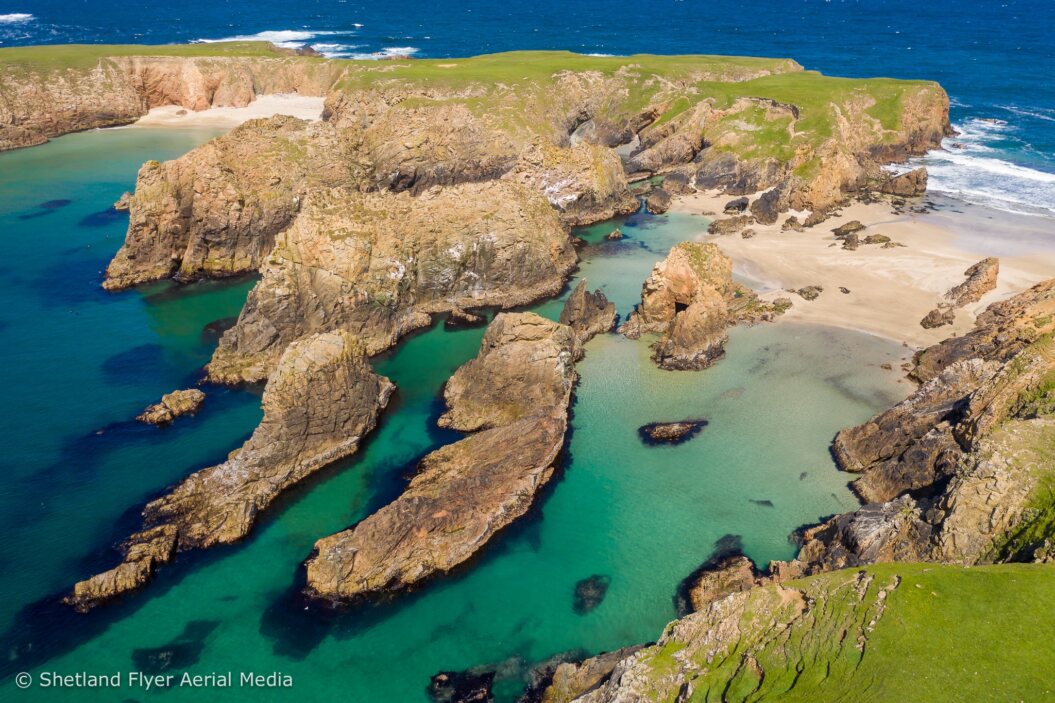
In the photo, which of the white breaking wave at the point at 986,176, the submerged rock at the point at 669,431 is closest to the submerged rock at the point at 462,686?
the submerged rock at the point at 669,431

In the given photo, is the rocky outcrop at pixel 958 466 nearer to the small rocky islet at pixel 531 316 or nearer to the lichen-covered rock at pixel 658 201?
the small rocky islet at pixel 531 316

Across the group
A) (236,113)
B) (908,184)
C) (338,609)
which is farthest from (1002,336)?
(236,113)

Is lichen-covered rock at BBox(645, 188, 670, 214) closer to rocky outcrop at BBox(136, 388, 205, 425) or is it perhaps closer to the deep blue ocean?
the deep blue ocean

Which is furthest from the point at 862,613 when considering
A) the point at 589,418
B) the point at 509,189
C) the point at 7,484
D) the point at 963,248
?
the point at 963,248

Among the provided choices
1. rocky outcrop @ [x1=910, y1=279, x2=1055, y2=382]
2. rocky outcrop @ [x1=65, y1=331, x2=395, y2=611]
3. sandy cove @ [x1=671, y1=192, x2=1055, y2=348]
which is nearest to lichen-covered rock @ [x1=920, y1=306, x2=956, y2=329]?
sandy cove @ [x1=671, y1=192, x2=1055, y2=348]

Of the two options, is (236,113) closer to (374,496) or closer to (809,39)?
(374,496)

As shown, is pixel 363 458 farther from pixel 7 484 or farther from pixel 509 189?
pixel 509 189
